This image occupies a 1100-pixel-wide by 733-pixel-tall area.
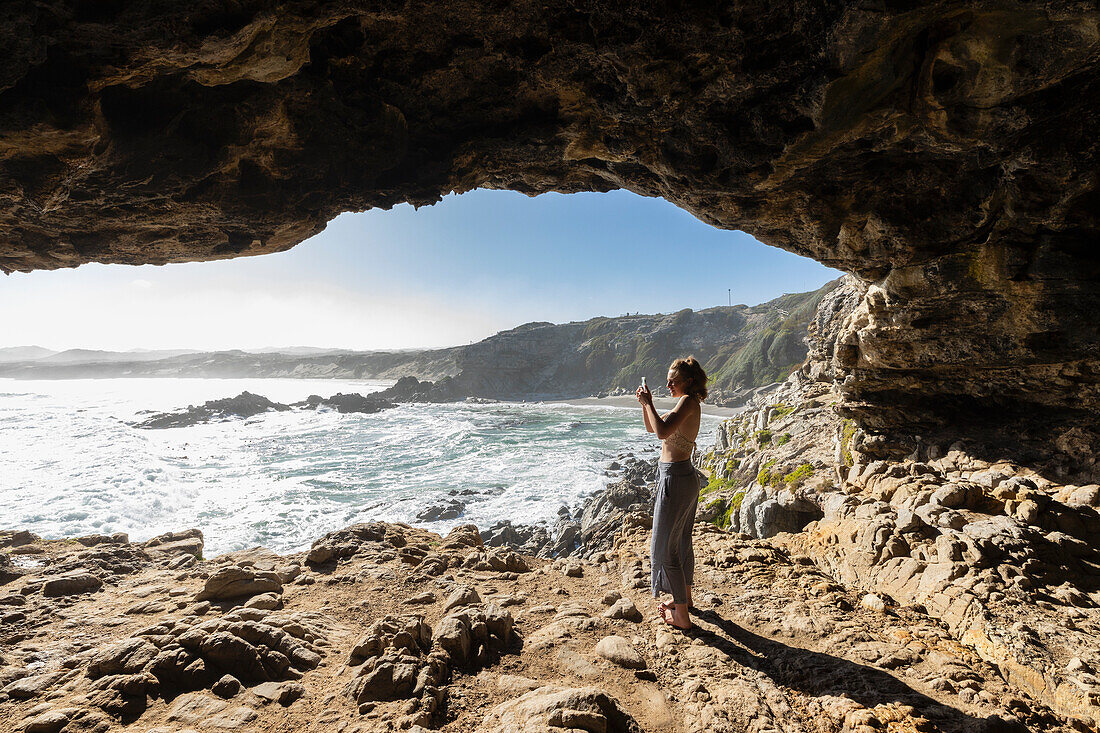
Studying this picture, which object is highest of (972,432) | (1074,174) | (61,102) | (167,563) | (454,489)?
(61,102)

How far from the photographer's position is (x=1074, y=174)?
4.87 m

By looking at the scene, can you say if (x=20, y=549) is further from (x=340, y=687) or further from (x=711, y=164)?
(x=711, y=164)

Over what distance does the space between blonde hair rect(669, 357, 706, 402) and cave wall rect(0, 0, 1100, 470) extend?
319cm

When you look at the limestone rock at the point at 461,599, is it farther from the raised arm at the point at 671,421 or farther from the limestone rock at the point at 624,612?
the raised arm at the point at 671,421

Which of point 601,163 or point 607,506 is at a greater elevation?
point 601,163

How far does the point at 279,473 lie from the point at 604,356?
280 ft

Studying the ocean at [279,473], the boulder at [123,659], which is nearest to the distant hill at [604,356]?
the ocean at [279,473]

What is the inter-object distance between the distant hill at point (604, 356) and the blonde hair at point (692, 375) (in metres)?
61.8

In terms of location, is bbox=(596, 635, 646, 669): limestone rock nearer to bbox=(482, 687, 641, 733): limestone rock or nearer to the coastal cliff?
the coastal cliff

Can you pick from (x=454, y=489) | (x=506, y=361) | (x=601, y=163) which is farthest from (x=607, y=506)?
(x=506, y=361)

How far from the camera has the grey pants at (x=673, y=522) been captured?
12.4 ft

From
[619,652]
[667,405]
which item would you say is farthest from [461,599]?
[667,405]

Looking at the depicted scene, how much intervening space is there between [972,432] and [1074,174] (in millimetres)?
5320

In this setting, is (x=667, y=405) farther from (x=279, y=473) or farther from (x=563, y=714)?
(x=563, y=714)
